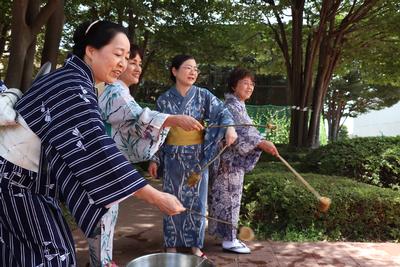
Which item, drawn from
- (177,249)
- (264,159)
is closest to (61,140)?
(177,249)

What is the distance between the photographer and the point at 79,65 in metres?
2.07

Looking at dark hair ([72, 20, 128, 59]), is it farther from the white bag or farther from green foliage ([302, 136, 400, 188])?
green foliage ([302, 136, 400, 188])

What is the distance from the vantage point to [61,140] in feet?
6.02

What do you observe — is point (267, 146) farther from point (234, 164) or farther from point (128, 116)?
point (128, 116)

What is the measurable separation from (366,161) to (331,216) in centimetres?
198

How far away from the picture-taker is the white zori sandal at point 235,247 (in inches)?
181

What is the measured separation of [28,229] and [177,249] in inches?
104

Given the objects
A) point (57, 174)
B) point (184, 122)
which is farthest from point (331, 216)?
point (57, 174)

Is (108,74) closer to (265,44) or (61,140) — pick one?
(61,140)

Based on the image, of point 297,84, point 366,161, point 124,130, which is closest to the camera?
point 124,130

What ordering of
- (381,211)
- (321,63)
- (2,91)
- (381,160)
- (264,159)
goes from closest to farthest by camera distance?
(2,91), (381,211), (381,160), (264,159), (321,63)

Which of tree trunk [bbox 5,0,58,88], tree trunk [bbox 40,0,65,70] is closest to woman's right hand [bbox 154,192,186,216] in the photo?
tree trunk [bbox 5,0,58,88]

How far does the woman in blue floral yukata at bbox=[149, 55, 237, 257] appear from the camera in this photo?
13.8 feet

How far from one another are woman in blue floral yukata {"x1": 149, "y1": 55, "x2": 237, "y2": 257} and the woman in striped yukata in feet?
7.21
